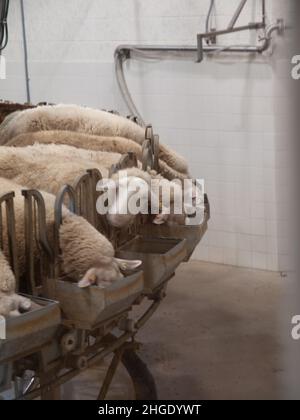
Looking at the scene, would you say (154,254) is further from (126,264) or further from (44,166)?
(44,166)

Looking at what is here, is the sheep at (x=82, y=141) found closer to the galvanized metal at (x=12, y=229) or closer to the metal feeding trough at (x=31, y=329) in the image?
the galvanized metal at (x=12, y=229)

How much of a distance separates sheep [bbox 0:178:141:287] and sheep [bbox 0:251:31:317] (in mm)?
118

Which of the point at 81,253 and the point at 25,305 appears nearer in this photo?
the point at 25,305

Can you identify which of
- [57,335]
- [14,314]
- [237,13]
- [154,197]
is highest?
[237,13]

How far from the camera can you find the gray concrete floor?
2590 mm

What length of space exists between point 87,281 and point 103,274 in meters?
0.04

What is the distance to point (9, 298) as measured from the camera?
99cm

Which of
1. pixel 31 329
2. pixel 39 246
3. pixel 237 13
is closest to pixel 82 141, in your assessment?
pixel 39 246

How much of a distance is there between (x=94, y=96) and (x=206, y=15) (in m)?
1.01

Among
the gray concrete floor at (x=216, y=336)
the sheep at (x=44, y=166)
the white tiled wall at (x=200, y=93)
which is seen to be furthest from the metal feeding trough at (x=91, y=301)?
the white tiled wall at (x=200, y=93)

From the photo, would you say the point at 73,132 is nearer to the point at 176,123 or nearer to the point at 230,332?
the point at 230,332

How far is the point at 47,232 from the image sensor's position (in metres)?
1.20

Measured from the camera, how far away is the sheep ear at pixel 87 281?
109cm

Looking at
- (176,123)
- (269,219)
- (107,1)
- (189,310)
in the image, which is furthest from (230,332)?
(107,1)
